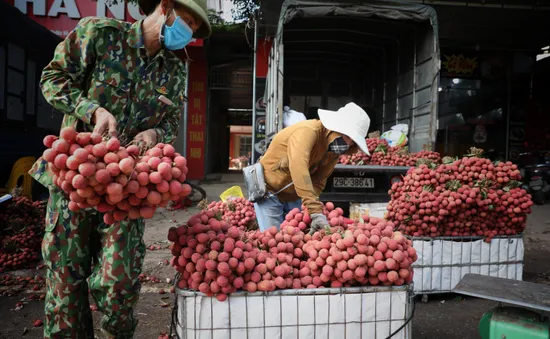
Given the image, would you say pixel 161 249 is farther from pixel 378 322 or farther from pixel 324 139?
pixel 378 322

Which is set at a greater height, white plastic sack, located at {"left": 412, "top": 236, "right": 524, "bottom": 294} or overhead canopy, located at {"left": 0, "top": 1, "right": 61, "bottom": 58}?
overhead canopy, located at {"left": 0, "top": 1, "right": 61, "bottom": 58}

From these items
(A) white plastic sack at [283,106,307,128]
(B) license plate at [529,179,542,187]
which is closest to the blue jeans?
(A) white plastic sack at [283,106,307,128]

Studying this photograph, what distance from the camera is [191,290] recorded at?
6.29 feet

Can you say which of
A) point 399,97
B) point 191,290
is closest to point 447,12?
point 399,97

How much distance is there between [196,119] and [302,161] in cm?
1030

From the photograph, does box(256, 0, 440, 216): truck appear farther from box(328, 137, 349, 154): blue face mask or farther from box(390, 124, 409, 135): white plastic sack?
box(328, 137, 349, 154): blue face mask

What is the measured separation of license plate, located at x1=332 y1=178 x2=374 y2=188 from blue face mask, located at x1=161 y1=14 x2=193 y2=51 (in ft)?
11.9

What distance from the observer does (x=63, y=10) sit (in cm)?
1102

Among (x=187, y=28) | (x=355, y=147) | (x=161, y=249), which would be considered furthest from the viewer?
(x=161, y=249)

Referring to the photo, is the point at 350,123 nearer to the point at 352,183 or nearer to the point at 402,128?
the point at 352,183

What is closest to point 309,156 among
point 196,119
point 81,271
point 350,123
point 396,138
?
point 350,123

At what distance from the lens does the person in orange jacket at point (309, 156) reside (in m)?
2.82

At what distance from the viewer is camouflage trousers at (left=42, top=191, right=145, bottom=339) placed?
6.58ft

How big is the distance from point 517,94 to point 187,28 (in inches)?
495
